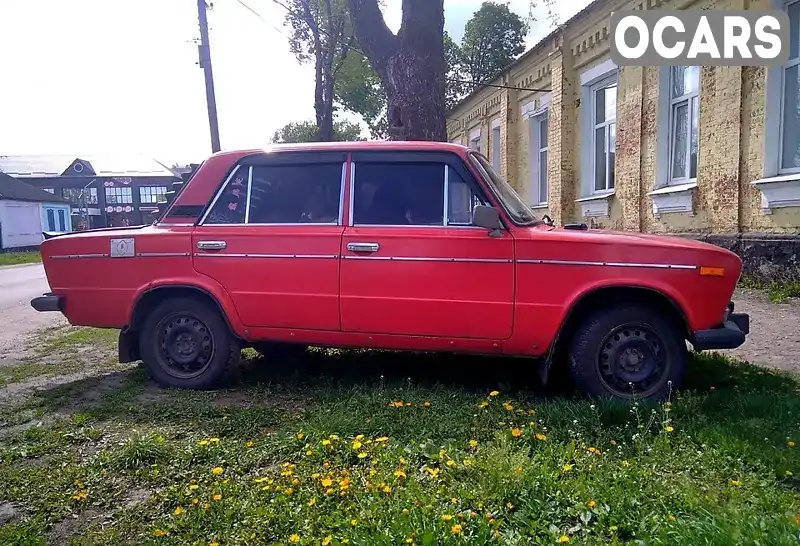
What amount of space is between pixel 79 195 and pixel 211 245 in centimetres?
5762

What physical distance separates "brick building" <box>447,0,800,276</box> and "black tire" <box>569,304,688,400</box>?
16.3 ft

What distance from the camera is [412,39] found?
8219 mm

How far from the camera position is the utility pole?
1405 centimetres

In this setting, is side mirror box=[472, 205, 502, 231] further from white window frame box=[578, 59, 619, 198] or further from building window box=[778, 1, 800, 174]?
white window frame box=[578, 59, 619, 198]

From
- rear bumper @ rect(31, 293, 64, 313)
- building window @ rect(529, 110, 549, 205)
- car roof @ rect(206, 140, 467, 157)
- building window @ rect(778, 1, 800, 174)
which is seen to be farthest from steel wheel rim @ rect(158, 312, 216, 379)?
building window @ rect(529, 110, 549, 205)

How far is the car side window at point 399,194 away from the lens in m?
4.66

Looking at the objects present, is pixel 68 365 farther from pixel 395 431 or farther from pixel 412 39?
pixel 412 39

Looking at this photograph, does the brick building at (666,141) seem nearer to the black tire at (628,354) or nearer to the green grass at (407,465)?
the green grass at (407,465)

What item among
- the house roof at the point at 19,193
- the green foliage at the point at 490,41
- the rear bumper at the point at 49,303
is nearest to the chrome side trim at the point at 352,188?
the rear bumper at the point at 49,303

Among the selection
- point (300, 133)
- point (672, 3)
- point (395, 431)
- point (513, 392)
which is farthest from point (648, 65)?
point (300, 133)

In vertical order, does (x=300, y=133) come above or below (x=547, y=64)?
above

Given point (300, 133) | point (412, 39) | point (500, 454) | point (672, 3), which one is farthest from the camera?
point (300, 133)

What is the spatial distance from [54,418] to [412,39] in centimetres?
617

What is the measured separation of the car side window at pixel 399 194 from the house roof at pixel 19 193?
130ft
